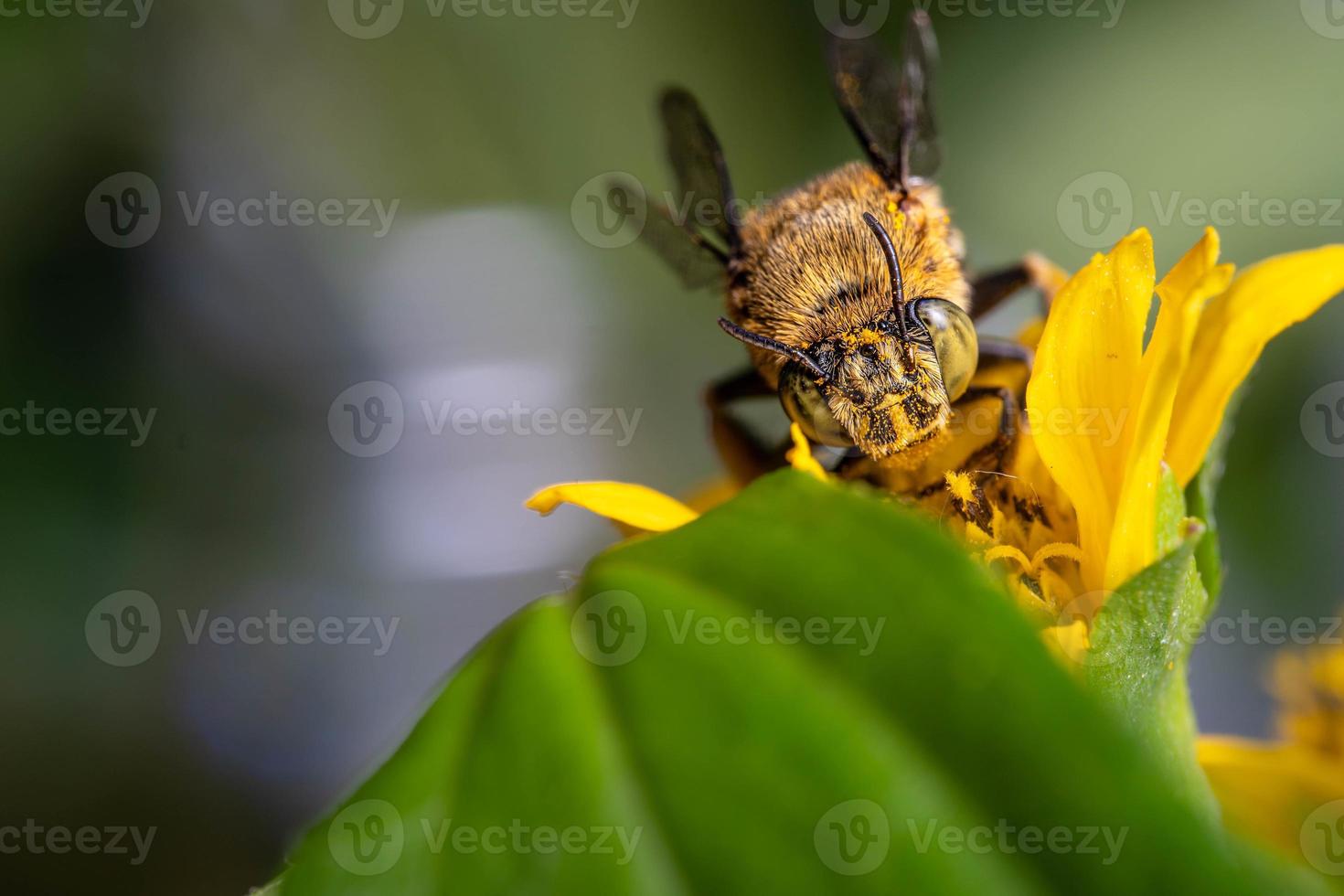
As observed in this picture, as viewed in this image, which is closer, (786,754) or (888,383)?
(786,754)

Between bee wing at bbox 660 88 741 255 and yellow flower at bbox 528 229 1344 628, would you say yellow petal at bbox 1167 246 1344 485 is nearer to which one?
yellow flower at bbox 528 229 1344 628

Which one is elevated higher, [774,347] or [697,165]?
[697,165]

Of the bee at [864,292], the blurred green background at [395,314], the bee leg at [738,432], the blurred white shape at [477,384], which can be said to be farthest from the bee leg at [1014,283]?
the blurred white shape at [477,384]

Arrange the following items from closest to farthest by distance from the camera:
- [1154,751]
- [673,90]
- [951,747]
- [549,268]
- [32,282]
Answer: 1. [951,747]
2. [1154,751]
3. [673,90]
4. [32,282]
5. [549,268]

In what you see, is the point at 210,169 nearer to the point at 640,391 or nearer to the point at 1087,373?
the point at 640,391

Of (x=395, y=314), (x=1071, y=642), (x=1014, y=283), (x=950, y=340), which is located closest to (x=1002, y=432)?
(x=950, y=340)

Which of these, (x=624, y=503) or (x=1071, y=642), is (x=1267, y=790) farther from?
(x=624, y=503)

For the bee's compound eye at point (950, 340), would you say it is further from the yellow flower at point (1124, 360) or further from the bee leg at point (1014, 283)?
the bee leg at point (1014, 283)

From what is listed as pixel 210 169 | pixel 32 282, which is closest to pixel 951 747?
pixel 32 282
